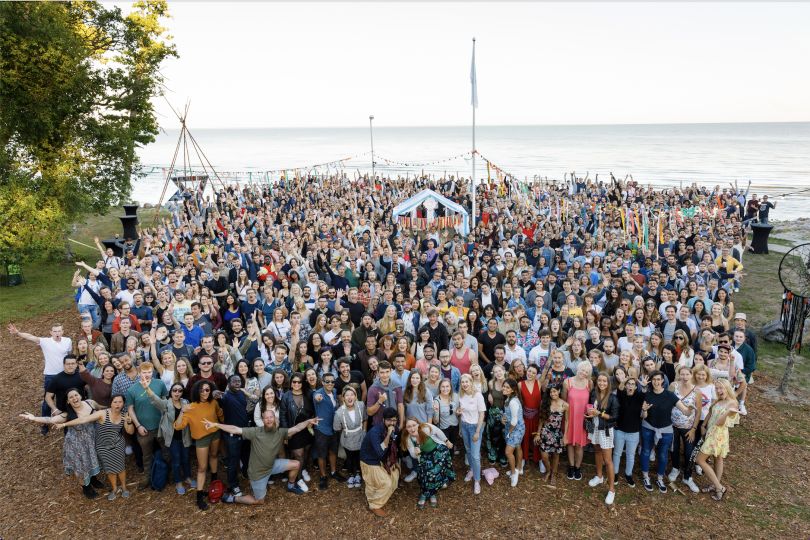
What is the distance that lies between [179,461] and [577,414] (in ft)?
16.3

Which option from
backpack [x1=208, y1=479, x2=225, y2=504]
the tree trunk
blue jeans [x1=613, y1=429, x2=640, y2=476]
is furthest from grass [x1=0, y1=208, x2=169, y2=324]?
the tree trunk

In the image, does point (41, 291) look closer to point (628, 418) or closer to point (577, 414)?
point (577, 414)

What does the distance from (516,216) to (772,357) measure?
911 centimetres

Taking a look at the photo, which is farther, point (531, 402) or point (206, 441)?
point (531, 402)

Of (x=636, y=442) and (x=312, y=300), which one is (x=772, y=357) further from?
(x=312, y=300)

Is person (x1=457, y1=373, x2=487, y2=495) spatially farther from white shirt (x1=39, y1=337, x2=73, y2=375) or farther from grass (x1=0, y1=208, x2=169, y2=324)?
grass (x1=0, y1=208, x2=169, y2=324)

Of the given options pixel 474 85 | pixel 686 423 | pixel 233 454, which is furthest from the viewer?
pixel 474 85

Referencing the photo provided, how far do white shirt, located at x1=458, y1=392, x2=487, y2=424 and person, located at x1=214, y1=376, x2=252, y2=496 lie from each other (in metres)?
2.63

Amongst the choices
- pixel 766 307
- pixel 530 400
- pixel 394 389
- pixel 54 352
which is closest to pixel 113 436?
pixel 54 352

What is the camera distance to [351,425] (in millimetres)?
6164

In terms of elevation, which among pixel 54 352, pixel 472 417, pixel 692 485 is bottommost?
pixel 692 485

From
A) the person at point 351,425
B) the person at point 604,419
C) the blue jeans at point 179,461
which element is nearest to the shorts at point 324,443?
the person at point 351,425

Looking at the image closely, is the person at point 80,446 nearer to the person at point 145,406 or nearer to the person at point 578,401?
the person at point 145,406

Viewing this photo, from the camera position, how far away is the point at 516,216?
17.5 m
